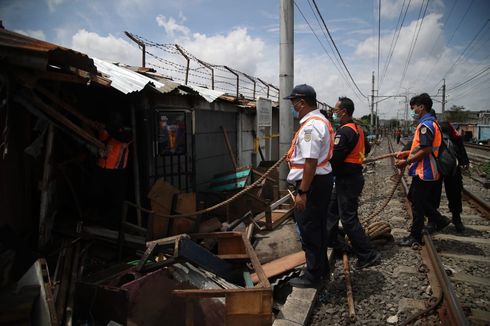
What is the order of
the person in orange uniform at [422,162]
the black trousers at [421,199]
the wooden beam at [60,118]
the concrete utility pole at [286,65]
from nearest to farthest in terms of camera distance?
1. the wooden beam at [60,118]
2. the person in orange uniform at [422,162]
3. the black trousers at [421,199]
4. the concrete utility pole at [286,65]

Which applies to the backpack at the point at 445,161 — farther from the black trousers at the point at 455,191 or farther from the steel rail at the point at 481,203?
the steel rail at the point at 481,203

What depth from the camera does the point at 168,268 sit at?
393 cm

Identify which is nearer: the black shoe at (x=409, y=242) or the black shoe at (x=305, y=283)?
the black shoe at (x=305, y=283)

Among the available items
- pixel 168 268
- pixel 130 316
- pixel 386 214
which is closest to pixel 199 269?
pixel 168 268

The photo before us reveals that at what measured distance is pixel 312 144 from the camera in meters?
3.32

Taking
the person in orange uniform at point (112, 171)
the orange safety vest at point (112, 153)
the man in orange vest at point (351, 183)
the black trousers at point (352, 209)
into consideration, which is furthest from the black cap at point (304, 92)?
the orange safety vest at point (112, 153)

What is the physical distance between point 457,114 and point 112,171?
81263 mm

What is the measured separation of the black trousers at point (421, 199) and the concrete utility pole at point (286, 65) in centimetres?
310

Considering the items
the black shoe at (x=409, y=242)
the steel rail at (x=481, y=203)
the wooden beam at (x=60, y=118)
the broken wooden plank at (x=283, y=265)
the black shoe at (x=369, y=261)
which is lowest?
the broken wooden plank at (x=283, y=265)

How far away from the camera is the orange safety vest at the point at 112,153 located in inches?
205

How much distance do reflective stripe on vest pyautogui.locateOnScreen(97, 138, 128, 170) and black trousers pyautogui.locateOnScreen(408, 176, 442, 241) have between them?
4.41m

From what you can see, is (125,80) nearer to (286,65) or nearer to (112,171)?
(112,171)

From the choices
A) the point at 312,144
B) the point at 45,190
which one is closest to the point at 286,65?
the point at 312,144

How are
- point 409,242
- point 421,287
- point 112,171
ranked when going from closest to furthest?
1. point 421,287
2. point 409,242
3. point 112,171
